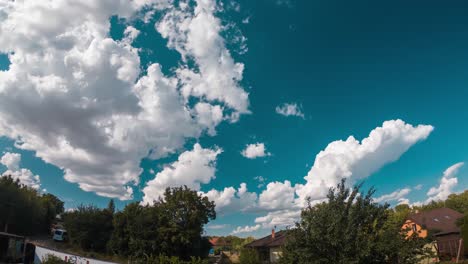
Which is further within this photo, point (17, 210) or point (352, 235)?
point (17, 210)

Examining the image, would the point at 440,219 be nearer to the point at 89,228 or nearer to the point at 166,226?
the point at 166,226

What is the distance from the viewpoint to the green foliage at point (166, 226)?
141 feet

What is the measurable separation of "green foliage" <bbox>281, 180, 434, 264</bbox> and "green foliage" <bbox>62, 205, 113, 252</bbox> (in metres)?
43.1

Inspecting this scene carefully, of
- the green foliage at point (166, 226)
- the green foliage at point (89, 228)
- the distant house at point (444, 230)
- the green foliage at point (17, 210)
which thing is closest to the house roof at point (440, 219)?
the distant house at point (444, 230)

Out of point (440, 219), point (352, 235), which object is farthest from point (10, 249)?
point (440, 219)

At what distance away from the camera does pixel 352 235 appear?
10406 millimetres

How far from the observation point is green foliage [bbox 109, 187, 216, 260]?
4294 centimetres

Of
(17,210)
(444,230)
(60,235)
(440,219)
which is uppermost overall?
(17,210)

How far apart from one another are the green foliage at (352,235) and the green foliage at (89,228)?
43056 mm

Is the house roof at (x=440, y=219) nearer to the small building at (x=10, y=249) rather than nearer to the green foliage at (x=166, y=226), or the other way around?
the green foliage at (x=166, y=226)

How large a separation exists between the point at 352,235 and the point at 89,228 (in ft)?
149

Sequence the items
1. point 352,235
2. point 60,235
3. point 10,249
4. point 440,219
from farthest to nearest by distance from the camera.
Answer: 1. point 60,235
2. point 440,219
3. point 10,249
4. point 352,235

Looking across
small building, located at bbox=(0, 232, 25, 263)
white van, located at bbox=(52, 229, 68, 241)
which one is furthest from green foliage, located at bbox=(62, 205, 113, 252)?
small building, located at bbox=(0, 232, 25, 263)

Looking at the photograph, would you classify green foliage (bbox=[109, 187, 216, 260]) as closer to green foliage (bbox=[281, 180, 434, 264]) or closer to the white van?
the white van
